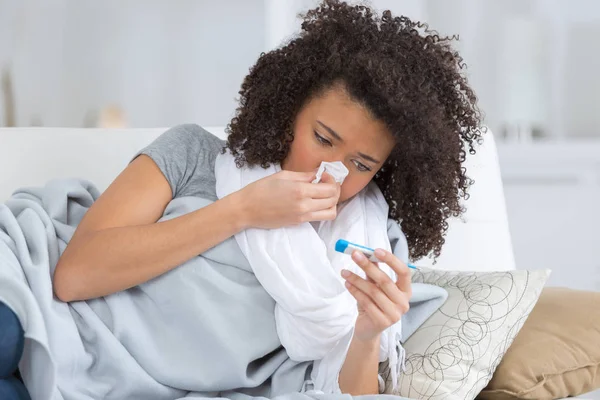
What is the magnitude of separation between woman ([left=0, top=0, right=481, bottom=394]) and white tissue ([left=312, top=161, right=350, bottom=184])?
0.02 meters

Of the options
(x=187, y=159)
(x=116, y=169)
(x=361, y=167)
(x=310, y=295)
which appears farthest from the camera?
(x=116, y=169)

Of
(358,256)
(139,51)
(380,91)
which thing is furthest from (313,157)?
(139,51)

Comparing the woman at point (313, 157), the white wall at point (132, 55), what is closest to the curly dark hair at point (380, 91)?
the woman at point (313, 157)

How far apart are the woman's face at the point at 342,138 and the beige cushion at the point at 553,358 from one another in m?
0.46

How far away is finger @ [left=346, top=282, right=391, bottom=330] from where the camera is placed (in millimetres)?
1338

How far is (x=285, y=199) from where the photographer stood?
4.67ft

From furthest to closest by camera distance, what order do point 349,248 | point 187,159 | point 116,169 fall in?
point 116,169 → point 187,159 → point 349,248

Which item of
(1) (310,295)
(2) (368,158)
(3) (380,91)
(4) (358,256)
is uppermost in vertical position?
(3) (380,91)

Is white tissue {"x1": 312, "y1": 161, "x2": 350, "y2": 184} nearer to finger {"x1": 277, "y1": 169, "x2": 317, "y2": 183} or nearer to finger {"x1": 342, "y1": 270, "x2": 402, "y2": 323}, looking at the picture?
finger {"x1": 277, "y1": 169, "x2": 317, "y2": 183}

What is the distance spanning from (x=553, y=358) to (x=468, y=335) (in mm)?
171

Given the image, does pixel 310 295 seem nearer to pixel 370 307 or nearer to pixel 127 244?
pixel 370 307

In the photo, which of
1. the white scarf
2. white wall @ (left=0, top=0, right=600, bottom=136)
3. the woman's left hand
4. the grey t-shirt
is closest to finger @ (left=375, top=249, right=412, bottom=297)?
the woman's left hand

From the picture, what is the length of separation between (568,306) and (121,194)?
0.94 meters

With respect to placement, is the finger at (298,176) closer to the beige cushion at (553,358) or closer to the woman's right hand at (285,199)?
the woman's right hand at (285,199)
